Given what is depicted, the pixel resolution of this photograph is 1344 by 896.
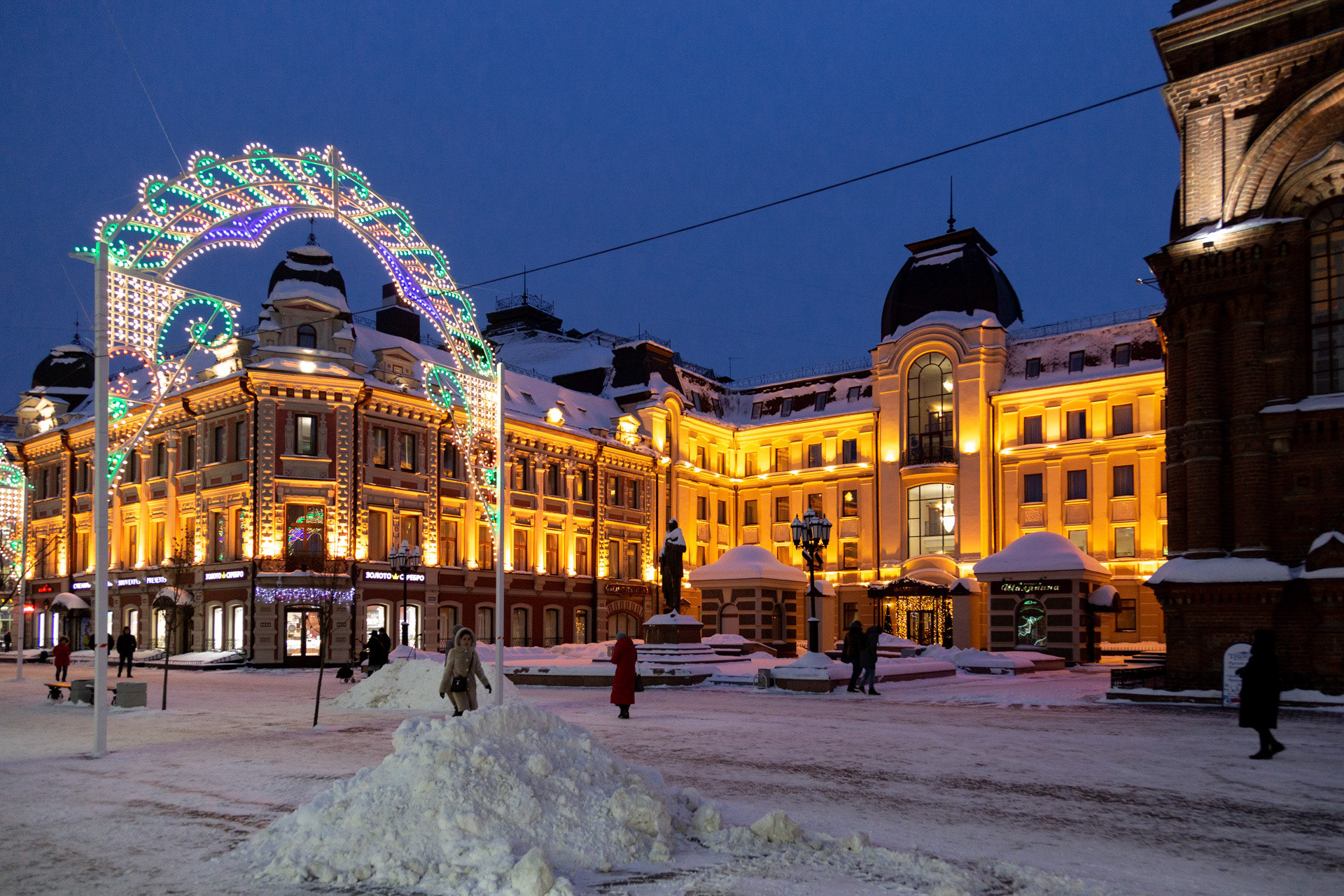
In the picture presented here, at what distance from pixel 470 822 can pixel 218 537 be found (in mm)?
39746

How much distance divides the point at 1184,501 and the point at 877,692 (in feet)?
27.6

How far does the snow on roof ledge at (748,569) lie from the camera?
42.9 meters

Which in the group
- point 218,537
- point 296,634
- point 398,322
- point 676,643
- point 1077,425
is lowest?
Answer: point 296,634

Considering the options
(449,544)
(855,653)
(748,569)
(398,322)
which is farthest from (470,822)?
(398,322)

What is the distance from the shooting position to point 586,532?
179 feet

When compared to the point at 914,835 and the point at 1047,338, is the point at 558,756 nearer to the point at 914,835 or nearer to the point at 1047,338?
the point at 914,835

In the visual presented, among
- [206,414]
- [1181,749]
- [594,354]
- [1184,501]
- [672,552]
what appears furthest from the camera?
[594,354]

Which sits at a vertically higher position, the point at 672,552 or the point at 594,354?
the point at 594,354

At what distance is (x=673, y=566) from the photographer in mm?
33500

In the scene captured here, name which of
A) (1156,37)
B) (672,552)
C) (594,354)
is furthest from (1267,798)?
(594,354)

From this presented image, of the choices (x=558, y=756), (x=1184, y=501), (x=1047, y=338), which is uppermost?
(x=1047, y=338)

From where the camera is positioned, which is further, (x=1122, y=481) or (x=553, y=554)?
(x=553, y=554)

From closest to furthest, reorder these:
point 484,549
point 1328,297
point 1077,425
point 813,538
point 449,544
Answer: point 1328,297 < point 813,538 < point 449,544 < point 484,549 < point 1077,425

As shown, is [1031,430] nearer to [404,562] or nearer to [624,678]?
[404,562]
